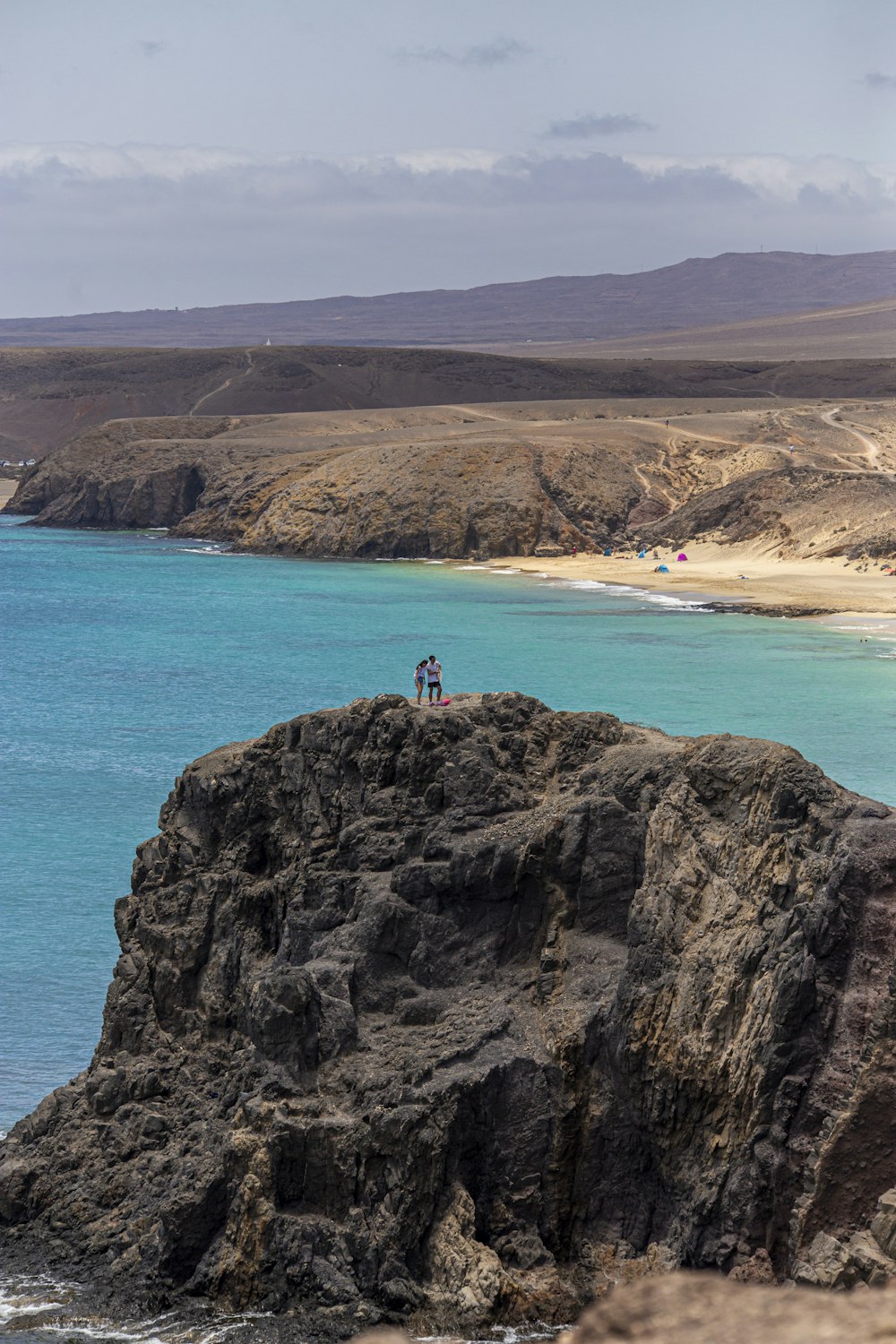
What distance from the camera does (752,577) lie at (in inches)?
2781

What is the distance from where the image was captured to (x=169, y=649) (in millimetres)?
55781

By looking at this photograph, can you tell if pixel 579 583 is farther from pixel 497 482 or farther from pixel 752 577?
pixel 497 482

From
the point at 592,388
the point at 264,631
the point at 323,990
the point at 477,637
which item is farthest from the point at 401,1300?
the point at 592,388

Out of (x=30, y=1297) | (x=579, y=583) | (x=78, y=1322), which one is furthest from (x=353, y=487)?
(x=78, y=1322)

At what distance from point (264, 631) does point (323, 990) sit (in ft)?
150

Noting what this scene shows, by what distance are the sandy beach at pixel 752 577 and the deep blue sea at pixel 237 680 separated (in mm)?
2618

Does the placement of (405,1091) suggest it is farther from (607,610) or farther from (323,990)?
(607,610)

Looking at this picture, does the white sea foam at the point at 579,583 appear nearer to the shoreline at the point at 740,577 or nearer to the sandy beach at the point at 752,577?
the shoreline at the point at 740,577

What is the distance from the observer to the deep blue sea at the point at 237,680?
2448cm

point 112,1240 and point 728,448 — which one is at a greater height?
point 728,448

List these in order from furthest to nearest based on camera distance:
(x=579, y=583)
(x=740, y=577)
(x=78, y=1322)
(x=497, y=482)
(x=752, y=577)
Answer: (x=497, y=482) < (x=579, y=583) < (x=740, y=577) < (x=752, y=577) < (x=78, y=1322)

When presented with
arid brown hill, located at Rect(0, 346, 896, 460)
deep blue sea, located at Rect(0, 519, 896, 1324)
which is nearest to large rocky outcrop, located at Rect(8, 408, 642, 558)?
deep blue sea, located at Rect(0, 519, 896, 1324)

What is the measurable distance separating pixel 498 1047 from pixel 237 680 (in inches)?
1410

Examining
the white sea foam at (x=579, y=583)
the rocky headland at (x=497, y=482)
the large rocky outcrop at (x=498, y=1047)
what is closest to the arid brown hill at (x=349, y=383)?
the rocky headland at (x=497, y=482)
